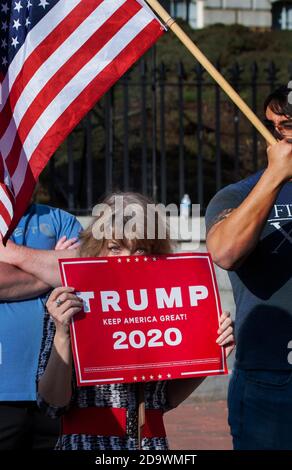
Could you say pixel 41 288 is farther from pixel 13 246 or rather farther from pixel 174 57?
pixel 174 57

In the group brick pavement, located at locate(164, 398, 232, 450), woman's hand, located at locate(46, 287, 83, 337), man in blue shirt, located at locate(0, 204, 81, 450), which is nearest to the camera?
woman's hand, located at locate(46, 287, 83, 337)

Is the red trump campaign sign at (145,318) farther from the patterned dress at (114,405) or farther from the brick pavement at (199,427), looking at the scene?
the brick pavement at (199,427)

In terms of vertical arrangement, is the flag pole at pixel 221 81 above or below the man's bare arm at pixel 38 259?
above

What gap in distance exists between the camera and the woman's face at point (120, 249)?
3500 mm

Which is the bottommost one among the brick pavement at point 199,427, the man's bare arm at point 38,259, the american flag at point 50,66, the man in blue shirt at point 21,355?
the brick pavement at point 199,427

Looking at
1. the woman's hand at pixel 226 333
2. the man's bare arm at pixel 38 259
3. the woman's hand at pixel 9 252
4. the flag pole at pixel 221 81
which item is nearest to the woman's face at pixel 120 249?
the woman's hand at pixel 226 333


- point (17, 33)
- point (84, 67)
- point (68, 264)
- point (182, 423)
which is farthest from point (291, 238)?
point (182, 423)

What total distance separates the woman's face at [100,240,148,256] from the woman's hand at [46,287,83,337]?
0.22m

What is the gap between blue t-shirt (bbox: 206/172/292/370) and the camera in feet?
11.5

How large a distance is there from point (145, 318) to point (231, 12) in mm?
16385

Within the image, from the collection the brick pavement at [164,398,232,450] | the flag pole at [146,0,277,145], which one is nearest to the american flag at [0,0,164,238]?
the flag pole at [146,0,277,145]

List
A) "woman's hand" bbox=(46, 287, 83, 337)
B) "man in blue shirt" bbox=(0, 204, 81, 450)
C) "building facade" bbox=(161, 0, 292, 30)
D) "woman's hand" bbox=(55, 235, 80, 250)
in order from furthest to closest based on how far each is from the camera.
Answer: "building facade" bbox=(161, 0, 292, 30), "woman's hand" bbox=(55, 235, 80, 250), "man in blue shirt" bbox=(0, 204, 81, 450), "woman's hand" bbox=(46, 287, 83, 337)

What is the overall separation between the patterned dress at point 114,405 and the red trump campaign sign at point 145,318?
79mm

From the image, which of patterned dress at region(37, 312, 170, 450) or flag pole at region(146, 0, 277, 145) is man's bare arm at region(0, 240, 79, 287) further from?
flag pole at region(146, 0, 277, 145)
